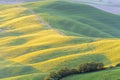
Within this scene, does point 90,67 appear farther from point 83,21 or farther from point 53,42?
point 83,21

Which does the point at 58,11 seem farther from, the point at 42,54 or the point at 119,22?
the point at 42,54

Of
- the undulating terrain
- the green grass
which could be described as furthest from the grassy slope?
the green grass

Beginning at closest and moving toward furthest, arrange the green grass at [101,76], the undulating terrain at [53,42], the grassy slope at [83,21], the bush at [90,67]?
the green grass at [101,76], the bush at [90,67], the undulating terrain at [53,42], the grassy slope at [83,21]

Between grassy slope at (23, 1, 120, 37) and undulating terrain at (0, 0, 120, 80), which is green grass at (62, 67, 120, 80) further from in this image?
grassy slope at (23, 1, 120, 37)

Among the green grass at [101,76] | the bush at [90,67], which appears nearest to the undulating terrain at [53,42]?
the green grass at [101,76]

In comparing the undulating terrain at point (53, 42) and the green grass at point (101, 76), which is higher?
the green grass at point (101, 76)

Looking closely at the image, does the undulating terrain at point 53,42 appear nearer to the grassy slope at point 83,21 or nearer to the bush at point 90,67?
the grassy slope at point 83,21

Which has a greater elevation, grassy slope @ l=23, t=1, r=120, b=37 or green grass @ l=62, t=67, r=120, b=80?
green grass @ l=62, t=67, r=120, b=80

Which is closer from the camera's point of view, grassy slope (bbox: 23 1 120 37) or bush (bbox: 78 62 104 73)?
bush (bbox: 78 62 104 73)

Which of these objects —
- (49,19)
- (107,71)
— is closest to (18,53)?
(107,71)
